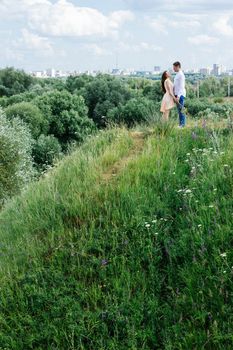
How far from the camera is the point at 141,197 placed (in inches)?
305

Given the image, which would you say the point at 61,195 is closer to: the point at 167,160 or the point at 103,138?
the point at 167,160

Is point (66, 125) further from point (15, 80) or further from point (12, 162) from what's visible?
point (15, 80)

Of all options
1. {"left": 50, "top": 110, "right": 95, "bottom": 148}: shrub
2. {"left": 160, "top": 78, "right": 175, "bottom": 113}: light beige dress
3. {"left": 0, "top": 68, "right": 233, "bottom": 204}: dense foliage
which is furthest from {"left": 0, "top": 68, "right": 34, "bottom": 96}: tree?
{"left": 160, "top": 78, "right": 175, "bottom": 113}: light beige dress

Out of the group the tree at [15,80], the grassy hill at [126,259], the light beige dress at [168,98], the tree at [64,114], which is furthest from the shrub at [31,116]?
the tree at [15,80]

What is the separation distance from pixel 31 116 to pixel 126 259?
37.8 meters

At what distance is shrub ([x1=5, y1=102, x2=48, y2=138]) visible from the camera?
4309 centimetres

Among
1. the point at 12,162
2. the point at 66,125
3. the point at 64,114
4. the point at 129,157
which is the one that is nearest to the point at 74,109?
the point at 64,114

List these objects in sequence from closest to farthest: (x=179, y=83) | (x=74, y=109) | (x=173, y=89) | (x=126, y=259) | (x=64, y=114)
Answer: (x=126, y=259), (x=179, y=83), (x=173, y=89), (x=64, y=114), (x=74, y=109)

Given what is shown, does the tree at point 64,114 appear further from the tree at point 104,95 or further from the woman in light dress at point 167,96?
the woman in light dress at point 167,96

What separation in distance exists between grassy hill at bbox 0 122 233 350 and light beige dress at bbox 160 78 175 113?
6.25 m

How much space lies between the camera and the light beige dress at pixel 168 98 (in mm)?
15547

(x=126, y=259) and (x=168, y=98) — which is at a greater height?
(x=168, y=98)

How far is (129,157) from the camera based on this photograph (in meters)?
10.3

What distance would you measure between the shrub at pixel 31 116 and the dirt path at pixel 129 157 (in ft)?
102
